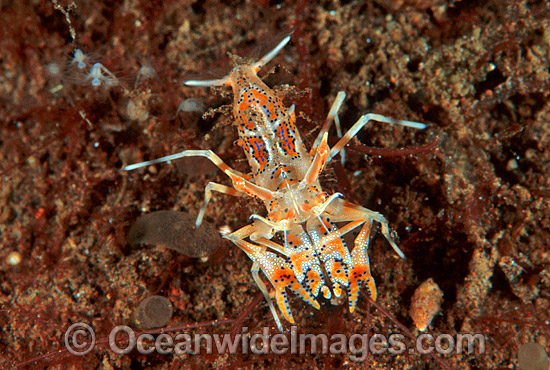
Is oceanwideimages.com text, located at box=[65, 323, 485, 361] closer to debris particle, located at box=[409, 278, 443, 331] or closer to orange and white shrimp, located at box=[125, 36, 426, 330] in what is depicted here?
debris particle, located at box=[409, 278, 443, 331]

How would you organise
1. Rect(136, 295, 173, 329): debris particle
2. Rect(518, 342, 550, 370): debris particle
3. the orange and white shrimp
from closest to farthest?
the orange and white shrimp, Rect(518, 342, 550, 370): debris particle, Rect(136, 295, 173, 329): debris particle

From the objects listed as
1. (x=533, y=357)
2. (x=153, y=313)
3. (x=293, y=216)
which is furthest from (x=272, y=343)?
(x=533, y=357)

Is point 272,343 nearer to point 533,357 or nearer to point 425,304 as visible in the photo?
point 425,304

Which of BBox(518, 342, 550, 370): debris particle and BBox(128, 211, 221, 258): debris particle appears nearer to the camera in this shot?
BBox(518, 342, 550, 370): debris particle

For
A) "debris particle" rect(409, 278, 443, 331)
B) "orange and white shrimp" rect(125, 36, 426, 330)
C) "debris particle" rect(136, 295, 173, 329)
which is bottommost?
"debris particle" rect(136, 295, 173, 329)

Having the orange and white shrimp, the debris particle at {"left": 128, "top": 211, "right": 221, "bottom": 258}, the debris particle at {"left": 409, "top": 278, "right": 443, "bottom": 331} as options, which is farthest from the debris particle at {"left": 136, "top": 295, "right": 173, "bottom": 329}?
the debris particle at {"left": 409, "top": 278, "right": 443, "bottom": 331}

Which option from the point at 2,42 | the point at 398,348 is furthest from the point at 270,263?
the point at 2,42

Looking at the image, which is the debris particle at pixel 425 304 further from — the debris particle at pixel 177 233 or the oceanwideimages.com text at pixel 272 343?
the debris particle at pixel 177 233

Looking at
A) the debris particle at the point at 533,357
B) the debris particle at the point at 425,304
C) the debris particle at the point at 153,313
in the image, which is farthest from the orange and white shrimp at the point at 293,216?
the debris particle at the point at 533,357
